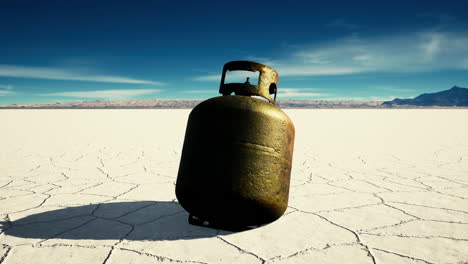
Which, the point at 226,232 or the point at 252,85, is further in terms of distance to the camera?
the point at 226,232

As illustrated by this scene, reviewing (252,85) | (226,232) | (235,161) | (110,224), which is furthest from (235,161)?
(110,224)

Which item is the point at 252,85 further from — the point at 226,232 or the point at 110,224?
the point at 110,224

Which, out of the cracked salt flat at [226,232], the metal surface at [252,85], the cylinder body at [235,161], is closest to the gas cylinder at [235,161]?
the cylinder body at [235,161]

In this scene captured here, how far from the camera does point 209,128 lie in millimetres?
1864

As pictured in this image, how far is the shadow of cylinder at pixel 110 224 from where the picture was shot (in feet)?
6.78

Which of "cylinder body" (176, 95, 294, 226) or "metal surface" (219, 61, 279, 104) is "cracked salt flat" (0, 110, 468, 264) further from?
"metal surface" (219, 61, 279, 104)

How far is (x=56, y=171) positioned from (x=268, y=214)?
3.21m

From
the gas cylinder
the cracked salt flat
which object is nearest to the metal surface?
the gas cylinder

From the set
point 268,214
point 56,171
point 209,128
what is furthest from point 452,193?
point 56,171

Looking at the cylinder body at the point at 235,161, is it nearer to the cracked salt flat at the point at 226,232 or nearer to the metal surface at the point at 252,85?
the metal surface at the point at 252,85

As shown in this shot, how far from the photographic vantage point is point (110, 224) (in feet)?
7.41

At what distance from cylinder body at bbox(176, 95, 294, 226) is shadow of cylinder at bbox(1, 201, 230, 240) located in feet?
1.06

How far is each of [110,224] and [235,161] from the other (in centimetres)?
111

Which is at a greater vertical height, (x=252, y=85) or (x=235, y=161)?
(x=252, y=85)
